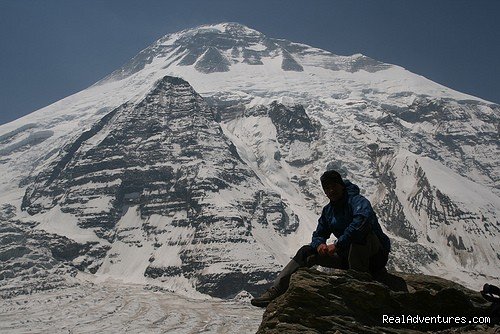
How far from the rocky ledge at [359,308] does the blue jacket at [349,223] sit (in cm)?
76

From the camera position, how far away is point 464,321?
12664 mm

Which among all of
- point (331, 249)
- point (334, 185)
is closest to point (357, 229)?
point (331, 249)

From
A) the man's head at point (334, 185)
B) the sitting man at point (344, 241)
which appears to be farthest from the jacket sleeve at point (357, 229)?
the man's head at point (334, 185)

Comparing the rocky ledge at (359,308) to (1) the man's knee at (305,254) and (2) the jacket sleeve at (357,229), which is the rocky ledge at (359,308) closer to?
(1) the man's knee at (305,254)

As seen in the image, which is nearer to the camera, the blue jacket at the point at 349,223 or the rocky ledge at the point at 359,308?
the rocky ledge at the point at 359,308

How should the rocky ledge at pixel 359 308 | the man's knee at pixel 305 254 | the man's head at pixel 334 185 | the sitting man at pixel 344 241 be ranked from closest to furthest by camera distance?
1. the rocky ledge at pixel 359 308
2. the sitting man at pixel 344 241
3. the man's knee at pixel 305 254
4. the man's head at pixel 334 185

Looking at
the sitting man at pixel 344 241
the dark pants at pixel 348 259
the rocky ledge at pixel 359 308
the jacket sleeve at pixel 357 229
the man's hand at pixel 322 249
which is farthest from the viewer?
the man's hand at pixel 322 249

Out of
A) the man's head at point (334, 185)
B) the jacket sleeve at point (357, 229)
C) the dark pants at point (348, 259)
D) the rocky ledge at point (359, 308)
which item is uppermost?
the man's head at point (334, 185)

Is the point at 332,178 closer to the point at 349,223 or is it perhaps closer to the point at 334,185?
the point at 334,185

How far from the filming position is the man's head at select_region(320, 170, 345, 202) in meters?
13.0

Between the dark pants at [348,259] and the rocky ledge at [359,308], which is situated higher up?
the dark pants at [348,259]

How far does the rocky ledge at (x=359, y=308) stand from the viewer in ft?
37.7

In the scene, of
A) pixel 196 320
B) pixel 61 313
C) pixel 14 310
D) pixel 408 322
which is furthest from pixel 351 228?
pixel 14 310

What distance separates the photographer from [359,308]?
11.9 m
